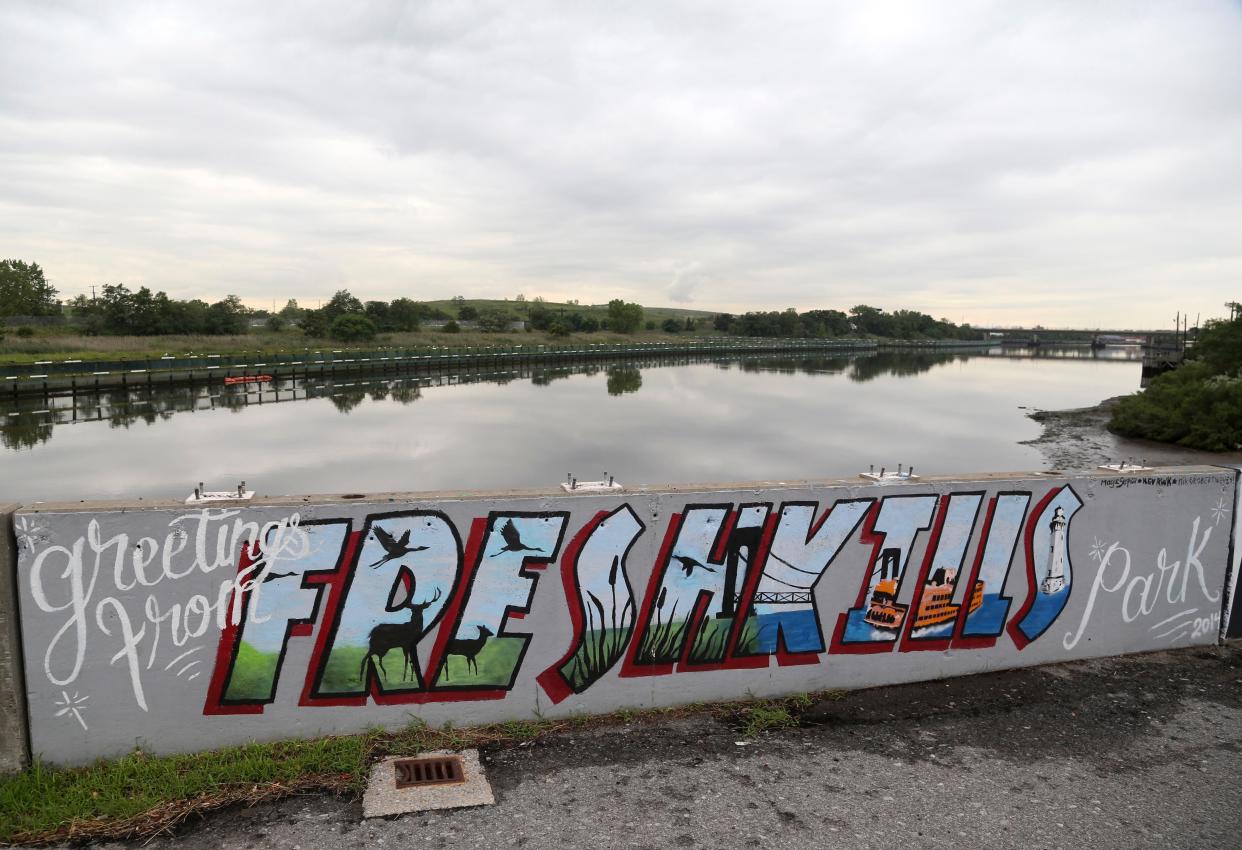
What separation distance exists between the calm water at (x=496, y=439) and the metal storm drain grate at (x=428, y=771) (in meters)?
9.60

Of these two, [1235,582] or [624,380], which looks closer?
[1235,582]

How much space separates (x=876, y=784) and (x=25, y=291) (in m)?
126

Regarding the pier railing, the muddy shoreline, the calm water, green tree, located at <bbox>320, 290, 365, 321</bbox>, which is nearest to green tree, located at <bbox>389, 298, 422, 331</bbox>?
green tree, located at <bbox>320, 290, 365, 321</bbox>

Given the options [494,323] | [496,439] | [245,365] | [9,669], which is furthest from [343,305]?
[9,669]

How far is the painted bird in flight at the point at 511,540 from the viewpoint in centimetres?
543

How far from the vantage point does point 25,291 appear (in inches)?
3885

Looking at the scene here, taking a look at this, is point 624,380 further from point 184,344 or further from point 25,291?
point 25,291

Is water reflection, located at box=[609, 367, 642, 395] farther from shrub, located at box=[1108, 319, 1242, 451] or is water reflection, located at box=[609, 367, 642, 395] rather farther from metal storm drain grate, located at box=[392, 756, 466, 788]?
metal storm drain grate, located at box=[392, 756, 466, 788]

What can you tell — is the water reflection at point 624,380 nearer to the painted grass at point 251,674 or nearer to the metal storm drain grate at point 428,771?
the painted grass at point 251,674

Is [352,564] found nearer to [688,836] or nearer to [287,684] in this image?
[287,684]

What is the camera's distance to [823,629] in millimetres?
6211

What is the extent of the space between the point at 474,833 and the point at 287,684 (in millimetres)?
1840

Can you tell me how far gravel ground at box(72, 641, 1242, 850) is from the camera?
4.30 m

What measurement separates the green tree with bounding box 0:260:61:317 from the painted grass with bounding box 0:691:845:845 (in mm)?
116755
